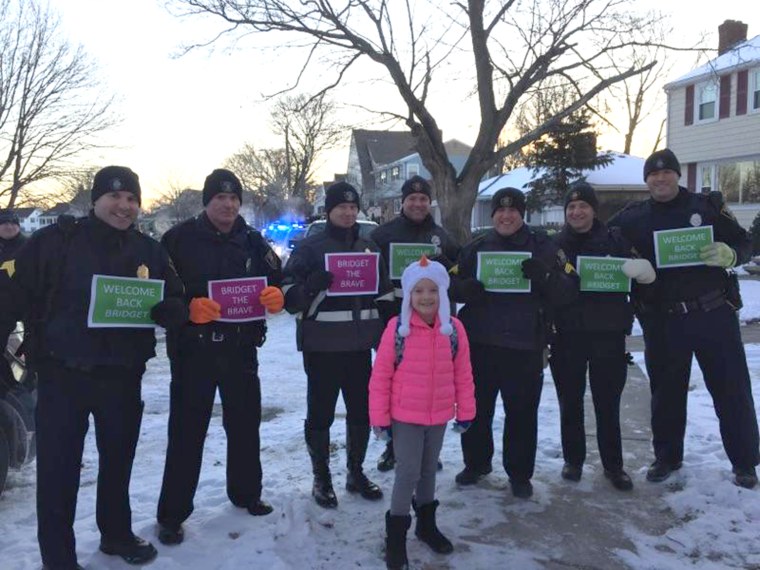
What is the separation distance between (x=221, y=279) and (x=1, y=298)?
1.14 m

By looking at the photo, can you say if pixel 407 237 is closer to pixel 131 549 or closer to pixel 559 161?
pixel 131 549

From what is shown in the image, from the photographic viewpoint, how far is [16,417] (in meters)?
4.15

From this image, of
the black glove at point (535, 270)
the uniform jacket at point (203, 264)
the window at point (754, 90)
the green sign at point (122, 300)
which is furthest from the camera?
the window at point (754, 90)

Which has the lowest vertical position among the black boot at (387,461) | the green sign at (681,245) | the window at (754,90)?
the black boot at (387,461)

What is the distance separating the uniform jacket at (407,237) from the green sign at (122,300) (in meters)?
1.77

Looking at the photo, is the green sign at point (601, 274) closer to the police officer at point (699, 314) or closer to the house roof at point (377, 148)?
the police officer at point (699, 314)

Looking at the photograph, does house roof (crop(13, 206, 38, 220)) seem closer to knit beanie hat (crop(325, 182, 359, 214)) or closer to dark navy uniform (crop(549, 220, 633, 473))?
knit beanie hat (crop(325, 182, 359, 214))

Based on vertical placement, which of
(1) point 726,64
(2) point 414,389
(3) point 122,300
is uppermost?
(1) point 726,64

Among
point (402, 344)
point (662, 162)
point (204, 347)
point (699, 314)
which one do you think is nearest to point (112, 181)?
point (204, 347)

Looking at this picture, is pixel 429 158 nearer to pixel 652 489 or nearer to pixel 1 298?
pixel 652 489

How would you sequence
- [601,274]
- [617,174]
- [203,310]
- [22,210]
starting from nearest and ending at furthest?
[203,310], [601,274], [617,174], [22,210]

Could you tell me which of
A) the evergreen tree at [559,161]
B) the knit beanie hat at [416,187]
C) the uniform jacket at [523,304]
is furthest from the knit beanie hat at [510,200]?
the evergreen tree at [559,161]

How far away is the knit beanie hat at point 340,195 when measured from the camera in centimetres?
433

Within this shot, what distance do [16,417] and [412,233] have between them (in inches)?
115
